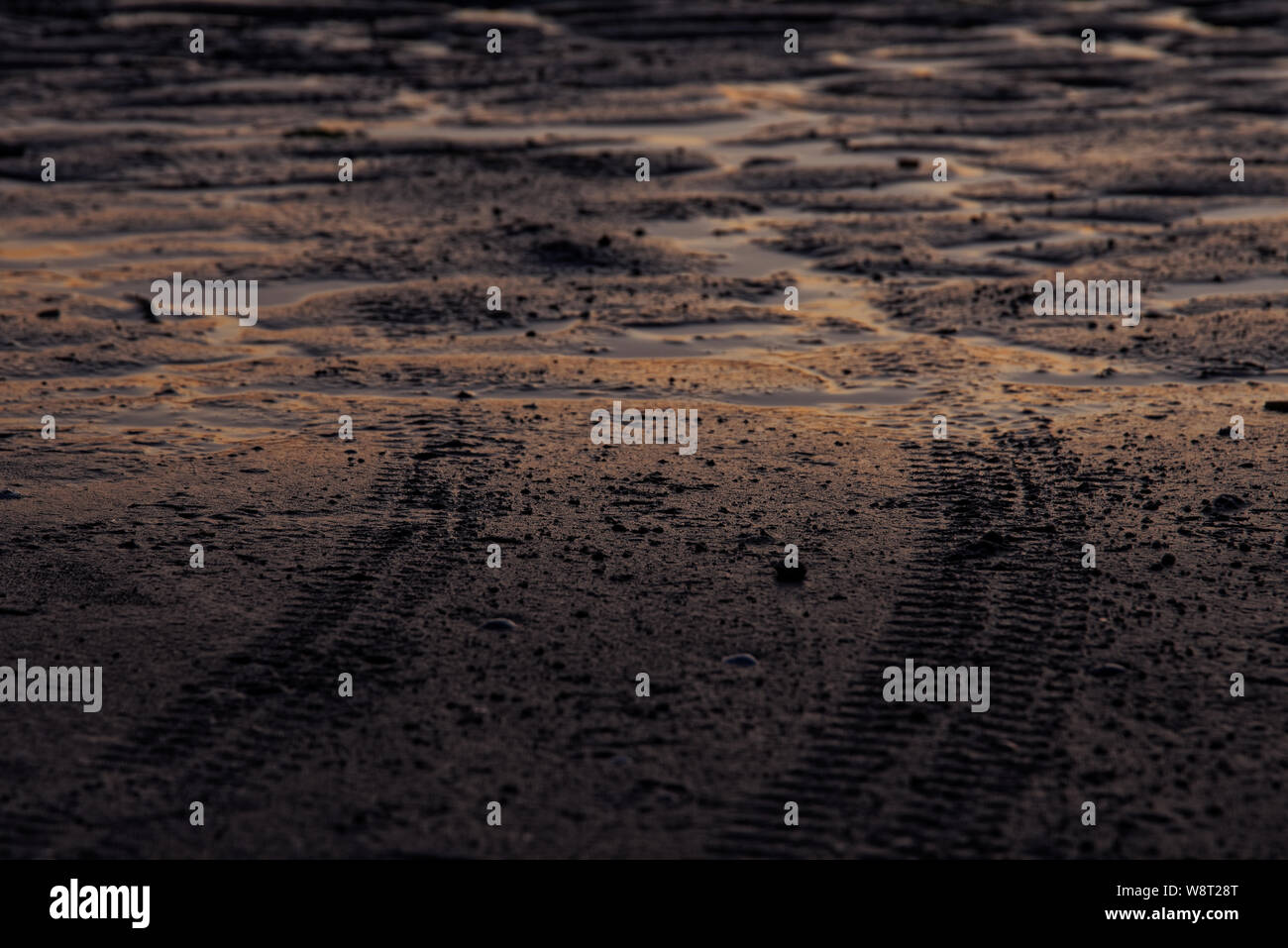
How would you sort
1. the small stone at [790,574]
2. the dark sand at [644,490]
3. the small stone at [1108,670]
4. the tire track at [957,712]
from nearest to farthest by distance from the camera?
the tire track at [957,712] < the dark sand at [644,490] < the small stone at [1108,670] < the small stone at [790,574]

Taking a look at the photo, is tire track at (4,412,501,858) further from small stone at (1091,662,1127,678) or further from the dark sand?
small stone at (1091,662,1127,678)

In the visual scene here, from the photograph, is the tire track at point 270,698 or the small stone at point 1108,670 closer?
the tire track at point 270,698

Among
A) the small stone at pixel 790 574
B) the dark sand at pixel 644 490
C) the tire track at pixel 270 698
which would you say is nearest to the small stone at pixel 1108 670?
the dark sand at pixel 644 490

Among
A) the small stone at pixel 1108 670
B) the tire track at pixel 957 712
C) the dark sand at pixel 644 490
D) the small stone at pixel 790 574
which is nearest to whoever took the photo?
the tire track at pixel 957 712

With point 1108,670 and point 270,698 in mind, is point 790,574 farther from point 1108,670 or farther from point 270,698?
point 270,698

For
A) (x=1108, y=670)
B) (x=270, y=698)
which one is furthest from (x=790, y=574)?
(x=270, y=698)

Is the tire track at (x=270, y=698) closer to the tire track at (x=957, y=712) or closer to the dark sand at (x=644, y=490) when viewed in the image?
the dark sand at (x=644, y=490)

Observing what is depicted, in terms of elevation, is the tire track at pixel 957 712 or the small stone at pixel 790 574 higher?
the small stone at pixel 790 574

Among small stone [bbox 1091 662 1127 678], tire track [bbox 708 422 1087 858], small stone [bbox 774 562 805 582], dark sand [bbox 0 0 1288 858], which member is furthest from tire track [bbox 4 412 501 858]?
small stone [bbox 1091 662 1127 678]
